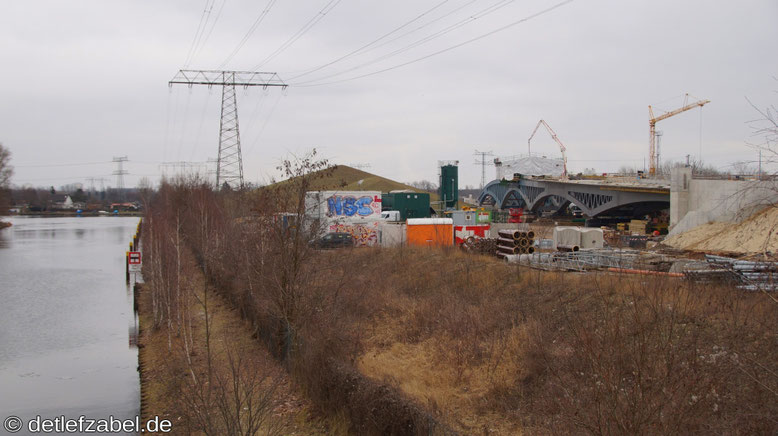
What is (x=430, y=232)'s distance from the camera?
35.1 m

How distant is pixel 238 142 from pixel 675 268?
38002 millimetres

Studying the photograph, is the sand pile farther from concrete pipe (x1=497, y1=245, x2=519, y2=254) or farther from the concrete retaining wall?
concrete pipe (x1=497, y1=245, x2=519, y2=254)

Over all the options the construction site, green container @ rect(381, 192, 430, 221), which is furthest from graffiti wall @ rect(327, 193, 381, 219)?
green container @ rect(381, 192, 430, 221)

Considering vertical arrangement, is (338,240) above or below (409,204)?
below

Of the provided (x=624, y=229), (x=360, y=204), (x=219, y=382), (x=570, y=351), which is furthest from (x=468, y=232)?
(x=219, y=382)

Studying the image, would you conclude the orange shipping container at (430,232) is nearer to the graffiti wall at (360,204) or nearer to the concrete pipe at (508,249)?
the concrete pipe at (508,249)

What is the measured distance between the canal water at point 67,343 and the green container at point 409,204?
83.8 ft

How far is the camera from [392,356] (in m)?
15.5

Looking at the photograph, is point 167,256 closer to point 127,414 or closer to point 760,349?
point 127,414

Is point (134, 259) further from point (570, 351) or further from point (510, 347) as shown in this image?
point (570, 351)

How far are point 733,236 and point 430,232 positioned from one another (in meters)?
16.0

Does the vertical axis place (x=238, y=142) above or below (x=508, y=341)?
above

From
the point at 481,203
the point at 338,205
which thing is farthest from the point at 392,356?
the point at 481,203

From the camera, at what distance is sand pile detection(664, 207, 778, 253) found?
22.2 meters
